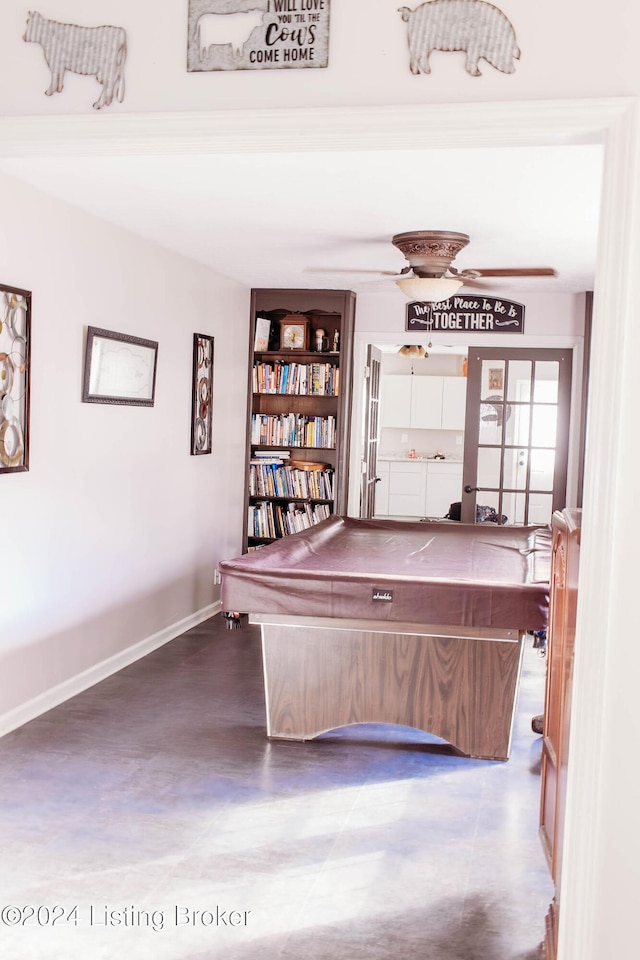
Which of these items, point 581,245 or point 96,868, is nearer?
point 96,868

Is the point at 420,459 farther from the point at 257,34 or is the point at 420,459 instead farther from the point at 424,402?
the point at 257,34

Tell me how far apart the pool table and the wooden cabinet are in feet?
Answer: 2.75

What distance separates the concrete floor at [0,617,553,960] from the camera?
8.54 feet

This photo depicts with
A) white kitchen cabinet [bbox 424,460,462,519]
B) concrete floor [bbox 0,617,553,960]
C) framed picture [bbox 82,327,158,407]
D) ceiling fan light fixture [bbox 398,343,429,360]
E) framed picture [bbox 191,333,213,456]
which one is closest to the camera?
concrete floor [bbox 0,617,553,960]

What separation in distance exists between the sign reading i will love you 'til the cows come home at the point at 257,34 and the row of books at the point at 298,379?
16.0ft

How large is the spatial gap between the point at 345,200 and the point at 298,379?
316 cm

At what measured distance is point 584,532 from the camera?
2.21m

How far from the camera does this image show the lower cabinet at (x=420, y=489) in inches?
470

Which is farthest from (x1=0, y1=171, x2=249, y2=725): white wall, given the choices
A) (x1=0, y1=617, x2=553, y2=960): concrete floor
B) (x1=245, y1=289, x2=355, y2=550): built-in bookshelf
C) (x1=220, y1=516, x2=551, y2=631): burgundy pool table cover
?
(x1=220, y1=516, x2=551, y2=631): burgundy pool table cover

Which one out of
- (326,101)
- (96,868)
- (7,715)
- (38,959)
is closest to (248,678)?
(7,715)

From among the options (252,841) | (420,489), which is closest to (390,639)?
(252,841)

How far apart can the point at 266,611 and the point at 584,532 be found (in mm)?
1923

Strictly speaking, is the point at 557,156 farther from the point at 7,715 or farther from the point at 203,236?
the point at 7,715

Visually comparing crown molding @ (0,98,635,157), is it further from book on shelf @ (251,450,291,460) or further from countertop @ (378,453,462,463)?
countertop @ (378,453,462,463)
